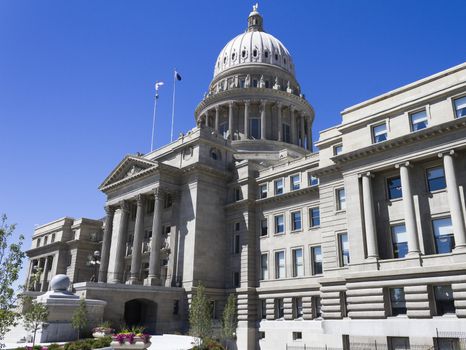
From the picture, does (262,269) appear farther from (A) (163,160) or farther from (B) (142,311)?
(A) (163,160)

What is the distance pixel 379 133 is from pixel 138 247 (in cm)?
3223

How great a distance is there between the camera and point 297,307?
45781 millimetres

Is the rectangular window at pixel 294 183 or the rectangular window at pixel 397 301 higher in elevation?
the rectangular window at pixel 294 183

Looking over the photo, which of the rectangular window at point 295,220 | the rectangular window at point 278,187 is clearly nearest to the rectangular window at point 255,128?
the rectangular window at point 278,187

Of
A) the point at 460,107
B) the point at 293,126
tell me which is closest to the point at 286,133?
the point at 293,126

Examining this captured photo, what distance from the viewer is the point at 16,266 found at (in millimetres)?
22625

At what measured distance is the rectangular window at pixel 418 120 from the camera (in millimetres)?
33406

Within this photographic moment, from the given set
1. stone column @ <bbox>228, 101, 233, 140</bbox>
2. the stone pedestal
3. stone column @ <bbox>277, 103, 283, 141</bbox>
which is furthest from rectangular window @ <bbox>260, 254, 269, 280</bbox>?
stone column @ <bbox>277, 103, 283, 141</bbox>

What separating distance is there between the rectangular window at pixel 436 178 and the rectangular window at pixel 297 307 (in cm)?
1983

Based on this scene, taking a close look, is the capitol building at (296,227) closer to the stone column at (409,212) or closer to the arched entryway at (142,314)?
the stone column at (409,212)

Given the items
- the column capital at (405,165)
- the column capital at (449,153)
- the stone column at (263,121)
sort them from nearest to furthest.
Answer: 1. the column capital at (449,153)
2. the column capital at (405,165)
3. the stone column at (263,121)

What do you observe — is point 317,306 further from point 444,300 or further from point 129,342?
point 129,342

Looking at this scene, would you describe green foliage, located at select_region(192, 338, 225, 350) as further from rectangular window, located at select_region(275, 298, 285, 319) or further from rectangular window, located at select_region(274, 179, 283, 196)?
rectangular window, located at select_region(274, 179, 283, 196)

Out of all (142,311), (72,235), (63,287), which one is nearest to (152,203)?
(142,311)
